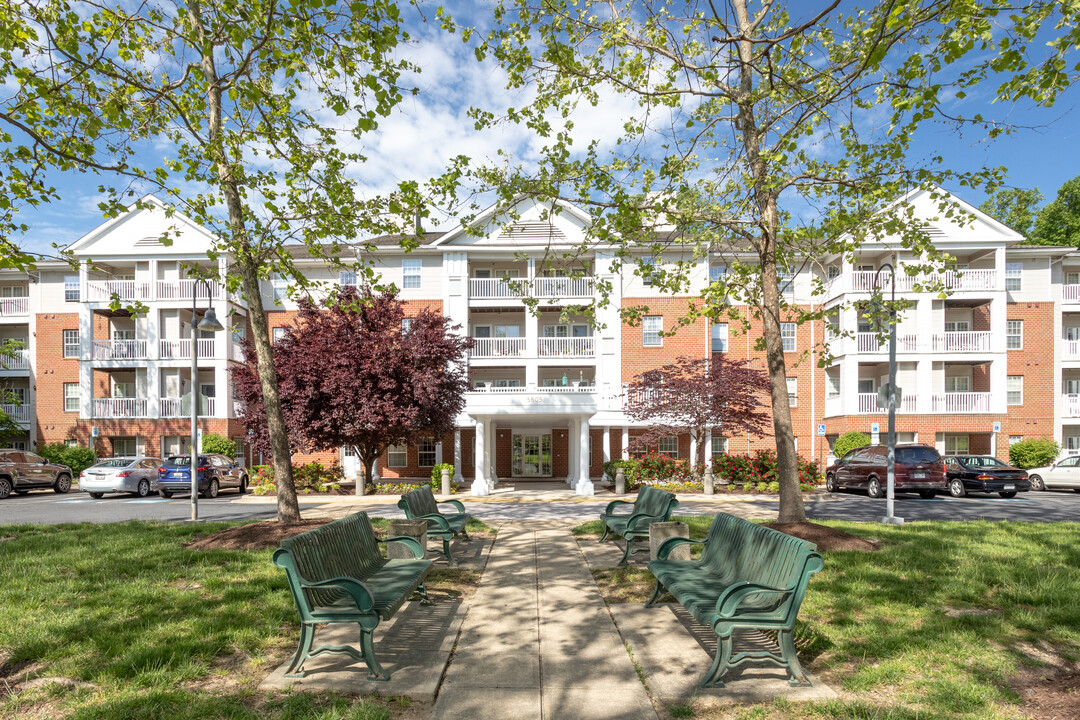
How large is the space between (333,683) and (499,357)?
2247cm

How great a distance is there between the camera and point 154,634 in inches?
203

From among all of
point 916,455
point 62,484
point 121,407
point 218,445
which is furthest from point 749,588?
point 121,407

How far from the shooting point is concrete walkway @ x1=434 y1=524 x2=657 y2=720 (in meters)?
4.00

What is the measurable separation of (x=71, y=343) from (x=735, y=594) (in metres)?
36.4

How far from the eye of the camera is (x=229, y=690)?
4219mm

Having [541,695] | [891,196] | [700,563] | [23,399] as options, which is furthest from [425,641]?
[23,399]

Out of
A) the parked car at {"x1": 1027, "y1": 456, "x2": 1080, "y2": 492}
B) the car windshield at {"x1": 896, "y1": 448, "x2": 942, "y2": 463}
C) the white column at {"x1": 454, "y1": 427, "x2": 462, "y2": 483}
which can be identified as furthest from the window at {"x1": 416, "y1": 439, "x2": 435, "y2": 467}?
the parked car at {"x1": 1027, "y1": 456, "x2": 1080, "y2": 492}

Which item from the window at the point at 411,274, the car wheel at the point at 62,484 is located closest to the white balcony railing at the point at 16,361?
the car wheel at the point at 62,484

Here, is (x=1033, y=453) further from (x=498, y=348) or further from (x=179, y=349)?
(x=179, y=349)

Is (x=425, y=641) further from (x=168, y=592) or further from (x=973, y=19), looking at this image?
(x=973, y=19)

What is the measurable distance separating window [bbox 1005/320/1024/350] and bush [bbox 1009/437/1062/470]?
4850mm

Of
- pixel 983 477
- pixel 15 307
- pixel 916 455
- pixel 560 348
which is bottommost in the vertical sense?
pixel 983 477

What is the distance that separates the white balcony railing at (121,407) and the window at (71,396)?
303 cm

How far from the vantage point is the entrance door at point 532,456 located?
93.8ft
